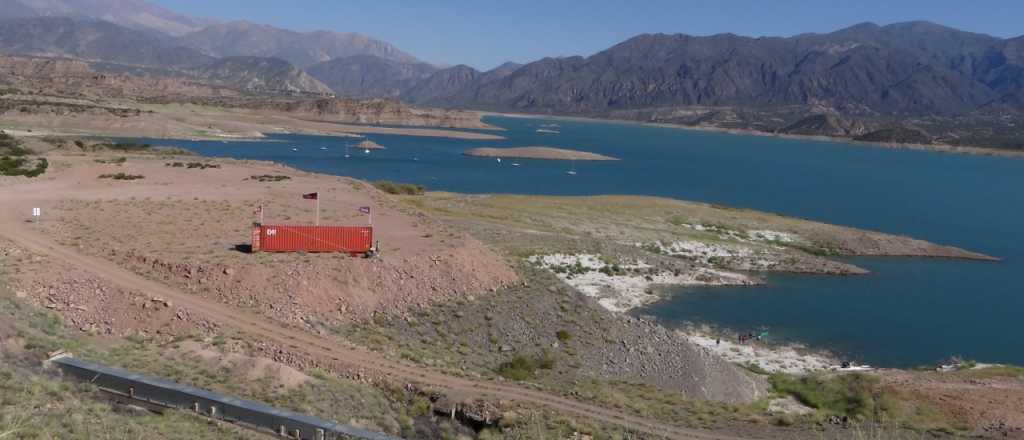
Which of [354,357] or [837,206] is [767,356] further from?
[837,206]

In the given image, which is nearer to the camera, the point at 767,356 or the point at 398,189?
the point at 767,356

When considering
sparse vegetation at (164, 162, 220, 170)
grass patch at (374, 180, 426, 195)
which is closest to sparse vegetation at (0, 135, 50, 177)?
sparse vegetation at (164, 162, 220, 170)

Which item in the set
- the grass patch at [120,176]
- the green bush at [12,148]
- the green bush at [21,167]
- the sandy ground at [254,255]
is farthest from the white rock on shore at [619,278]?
the green bush at [12,148]

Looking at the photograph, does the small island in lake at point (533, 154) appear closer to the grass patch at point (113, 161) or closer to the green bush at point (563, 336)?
the grass patch at point (113, 161)

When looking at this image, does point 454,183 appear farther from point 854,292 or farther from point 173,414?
point 173,414

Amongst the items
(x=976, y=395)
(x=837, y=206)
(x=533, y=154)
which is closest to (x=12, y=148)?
(x=976, y=395)

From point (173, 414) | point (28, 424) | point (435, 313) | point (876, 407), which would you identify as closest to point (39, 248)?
point (435, 313)

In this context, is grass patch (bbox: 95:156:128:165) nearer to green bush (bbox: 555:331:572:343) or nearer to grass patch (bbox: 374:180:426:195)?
grass patch (bbox: 374:180:426:195)
